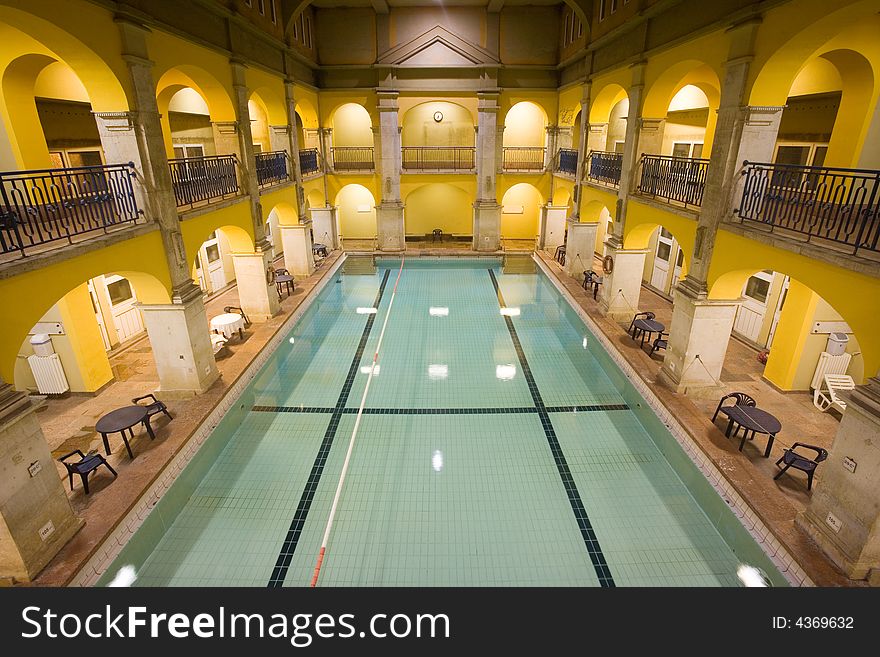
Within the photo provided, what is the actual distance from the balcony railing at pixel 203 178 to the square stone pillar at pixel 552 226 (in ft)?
47.3

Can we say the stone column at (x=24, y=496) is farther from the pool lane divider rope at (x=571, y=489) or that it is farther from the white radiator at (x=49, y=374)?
the pool lane divider rope at (x=571, y=489)

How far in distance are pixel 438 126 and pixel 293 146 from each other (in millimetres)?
9786

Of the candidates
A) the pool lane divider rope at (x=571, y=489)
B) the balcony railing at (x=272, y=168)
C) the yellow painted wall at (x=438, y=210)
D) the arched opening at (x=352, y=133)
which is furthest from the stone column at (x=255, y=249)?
the yellow painted wall at (x=438, y=210)

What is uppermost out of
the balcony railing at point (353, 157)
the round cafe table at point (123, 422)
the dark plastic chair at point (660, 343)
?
the balcony railing at point (353, 157)

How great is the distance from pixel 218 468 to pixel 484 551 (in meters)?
5.05

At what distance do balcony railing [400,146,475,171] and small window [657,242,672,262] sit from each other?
10.5 metres

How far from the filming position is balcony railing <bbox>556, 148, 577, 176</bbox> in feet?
61.5

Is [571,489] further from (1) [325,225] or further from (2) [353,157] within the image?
(2) [353,157]

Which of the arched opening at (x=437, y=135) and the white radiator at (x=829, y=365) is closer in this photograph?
the white radiator at (x=829, y=365)

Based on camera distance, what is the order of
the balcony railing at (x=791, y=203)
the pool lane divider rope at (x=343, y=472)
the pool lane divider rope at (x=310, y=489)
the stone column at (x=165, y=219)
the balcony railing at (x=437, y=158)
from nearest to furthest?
the pool lane divider rope at (x=343, y=472) < the pool lane divider rope at (x=310, y=489) < the balcony railing at (x=791, y=203) < the stone column at (x=165, y=219) < the balcony railing at (x=437, y=158)

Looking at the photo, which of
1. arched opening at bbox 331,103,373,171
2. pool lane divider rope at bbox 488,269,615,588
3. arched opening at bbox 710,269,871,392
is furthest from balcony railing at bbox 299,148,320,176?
arched opening at bbox 710,269,871,392

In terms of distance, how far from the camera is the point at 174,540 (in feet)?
23.2

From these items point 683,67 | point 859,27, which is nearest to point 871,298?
point 859,27

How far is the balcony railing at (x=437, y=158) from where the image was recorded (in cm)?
Answer: 2388
